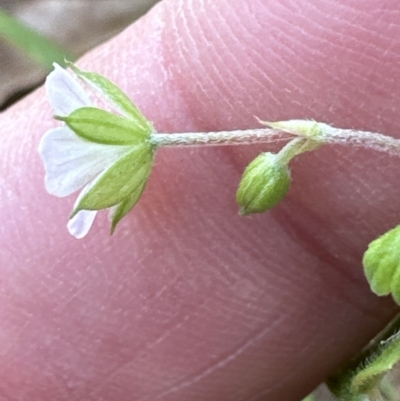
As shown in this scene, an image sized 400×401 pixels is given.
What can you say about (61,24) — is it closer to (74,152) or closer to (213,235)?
(213,235)

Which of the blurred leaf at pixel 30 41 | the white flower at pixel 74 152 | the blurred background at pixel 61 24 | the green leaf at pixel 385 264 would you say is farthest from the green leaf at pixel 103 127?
the blurred background at pixel 61 24

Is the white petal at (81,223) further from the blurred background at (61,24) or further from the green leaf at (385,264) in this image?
the blurred background at (61,24)

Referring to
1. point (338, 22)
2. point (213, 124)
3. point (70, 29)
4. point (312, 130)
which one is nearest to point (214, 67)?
point (213, 124)

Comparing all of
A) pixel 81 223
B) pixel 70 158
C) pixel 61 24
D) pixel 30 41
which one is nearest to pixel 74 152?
pixel 70 158

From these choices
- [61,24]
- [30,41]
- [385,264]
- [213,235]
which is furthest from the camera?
[61,24]

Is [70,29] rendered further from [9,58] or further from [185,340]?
[185,340]

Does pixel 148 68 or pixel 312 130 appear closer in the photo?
pixel 312 130

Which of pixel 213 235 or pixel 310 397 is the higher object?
pixel 213 235
